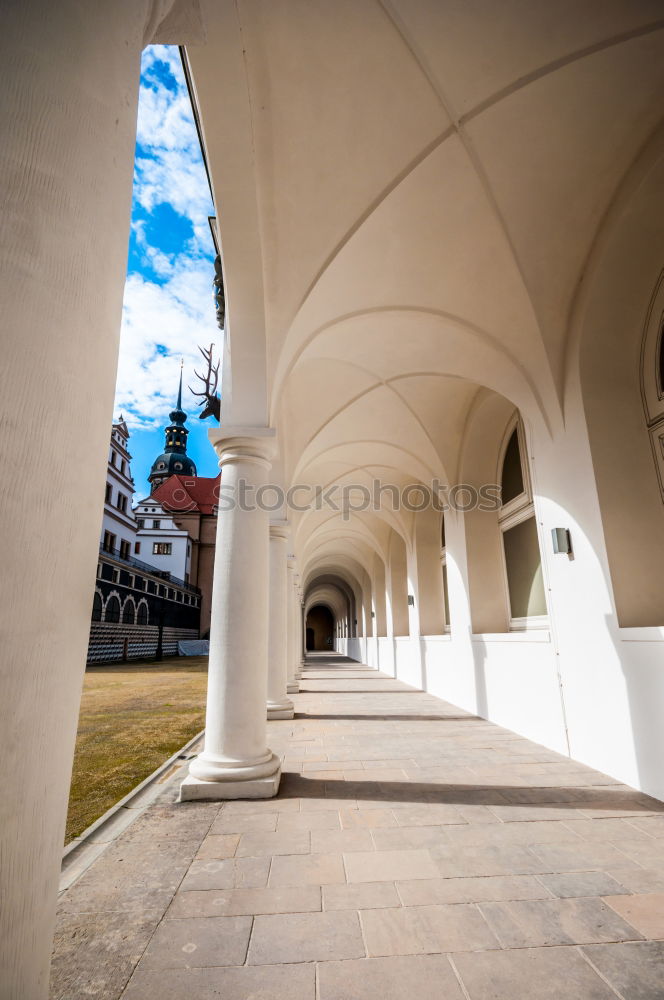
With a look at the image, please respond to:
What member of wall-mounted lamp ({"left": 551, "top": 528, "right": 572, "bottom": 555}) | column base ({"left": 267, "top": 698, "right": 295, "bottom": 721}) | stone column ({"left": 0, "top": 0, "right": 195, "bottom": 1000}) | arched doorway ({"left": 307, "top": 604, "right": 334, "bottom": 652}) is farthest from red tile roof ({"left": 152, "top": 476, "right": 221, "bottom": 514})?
stone column ({"left": 0, "top": 0, "right": 195, "bottom": 1000})

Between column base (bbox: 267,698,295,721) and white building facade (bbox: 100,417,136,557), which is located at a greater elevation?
white building facade (bbox: 100,417,136,557)

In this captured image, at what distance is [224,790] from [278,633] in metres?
4.19

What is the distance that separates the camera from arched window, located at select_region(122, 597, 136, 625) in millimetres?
27688

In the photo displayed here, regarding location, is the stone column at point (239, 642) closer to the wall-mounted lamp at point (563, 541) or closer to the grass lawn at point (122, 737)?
the grass lawn at point (122, 737)

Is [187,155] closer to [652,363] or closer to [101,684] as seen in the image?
[652,363]

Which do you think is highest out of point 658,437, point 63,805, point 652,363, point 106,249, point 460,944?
point 652,363

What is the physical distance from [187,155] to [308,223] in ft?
3.96

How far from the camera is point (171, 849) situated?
337cm

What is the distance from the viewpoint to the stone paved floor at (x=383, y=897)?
6.84ft

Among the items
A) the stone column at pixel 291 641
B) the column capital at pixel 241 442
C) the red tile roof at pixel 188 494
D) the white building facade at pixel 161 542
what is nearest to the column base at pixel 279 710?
the stone column at pixel 291 641

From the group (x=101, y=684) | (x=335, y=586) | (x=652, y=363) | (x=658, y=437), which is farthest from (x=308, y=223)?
(x=335, y=586)

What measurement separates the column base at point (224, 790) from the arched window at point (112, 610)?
23099 mm

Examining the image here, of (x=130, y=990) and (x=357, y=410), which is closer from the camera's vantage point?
(x=130, y=990)

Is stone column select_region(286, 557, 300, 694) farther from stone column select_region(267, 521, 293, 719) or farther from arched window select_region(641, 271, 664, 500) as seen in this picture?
arched window select_region(641, 271, 664, 500)
